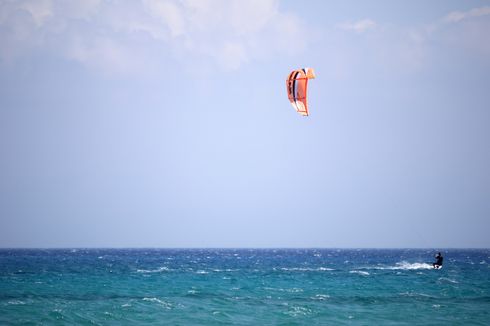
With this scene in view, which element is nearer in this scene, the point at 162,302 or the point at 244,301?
the point at 162,302

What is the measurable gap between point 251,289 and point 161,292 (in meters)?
5.71

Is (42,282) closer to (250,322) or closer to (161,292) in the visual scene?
(161,292)

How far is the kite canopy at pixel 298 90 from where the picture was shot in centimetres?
2530

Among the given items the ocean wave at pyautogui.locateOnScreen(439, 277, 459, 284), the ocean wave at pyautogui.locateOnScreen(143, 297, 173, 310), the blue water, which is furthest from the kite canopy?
the ocean wave at pyautogui.locateOnScreen(439, 277, 459, 284)

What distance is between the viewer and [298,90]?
84.6 ft

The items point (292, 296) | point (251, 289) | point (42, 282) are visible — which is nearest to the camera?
point (292, 296)

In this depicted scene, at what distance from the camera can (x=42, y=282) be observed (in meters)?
39.0

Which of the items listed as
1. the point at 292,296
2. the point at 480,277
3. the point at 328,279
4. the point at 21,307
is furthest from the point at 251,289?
the point at 480,277

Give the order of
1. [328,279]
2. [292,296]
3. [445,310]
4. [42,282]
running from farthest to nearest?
[328,279]
[42,282]
[292,296]
[445,310]

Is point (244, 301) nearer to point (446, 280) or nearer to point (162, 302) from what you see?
point (162, 302)

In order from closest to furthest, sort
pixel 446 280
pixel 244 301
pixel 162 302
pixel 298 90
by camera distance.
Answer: pixel 298 90 < pixel 162 302 < pixel 244 301 < pixel 446 280

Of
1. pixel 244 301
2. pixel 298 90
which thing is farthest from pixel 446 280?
pixel 298 90

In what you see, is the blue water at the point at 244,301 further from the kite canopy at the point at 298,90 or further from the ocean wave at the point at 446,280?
the kite canopy at the point at 298,90

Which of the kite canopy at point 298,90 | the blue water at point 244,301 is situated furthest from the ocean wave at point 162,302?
the kite canopy at point 298,90
